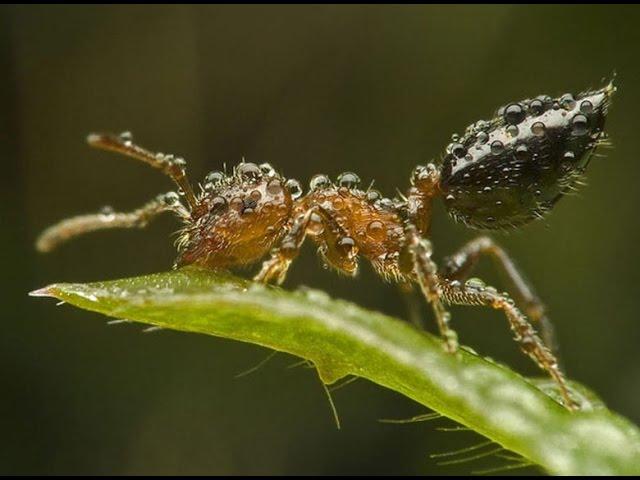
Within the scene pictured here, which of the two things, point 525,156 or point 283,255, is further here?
point 525,156

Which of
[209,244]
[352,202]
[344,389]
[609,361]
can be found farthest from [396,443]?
[209,244]

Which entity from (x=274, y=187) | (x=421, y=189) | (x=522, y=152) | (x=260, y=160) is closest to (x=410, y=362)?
(x=522, y=152)

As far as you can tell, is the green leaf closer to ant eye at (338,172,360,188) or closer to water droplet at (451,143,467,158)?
water droplet at (451,143,467,158)

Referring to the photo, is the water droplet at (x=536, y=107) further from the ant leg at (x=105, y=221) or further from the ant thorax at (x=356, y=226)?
the ant leg at (x=105, y=221)

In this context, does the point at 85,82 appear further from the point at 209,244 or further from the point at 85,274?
the point at 209,244

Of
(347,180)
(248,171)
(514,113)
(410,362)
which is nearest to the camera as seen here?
(410,362)

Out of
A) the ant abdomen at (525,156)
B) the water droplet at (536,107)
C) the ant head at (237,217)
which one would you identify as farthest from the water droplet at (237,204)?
the water droplet at (536,107)

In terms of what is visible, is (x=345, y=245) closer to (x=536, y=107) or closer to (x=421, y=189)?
(x=421, y=189)
